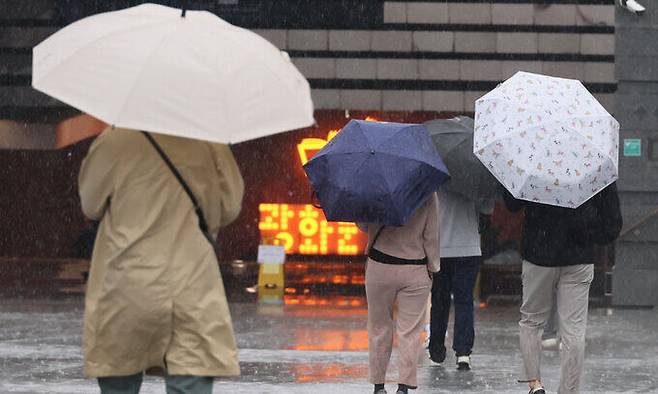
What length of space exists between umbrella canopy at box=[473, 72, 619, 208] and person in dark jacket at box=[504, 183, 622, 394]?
28 centimetres

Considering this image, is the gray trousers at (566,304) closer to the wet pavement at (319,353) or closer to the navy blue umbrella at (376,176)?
the navy blue umbrella at (376,176)

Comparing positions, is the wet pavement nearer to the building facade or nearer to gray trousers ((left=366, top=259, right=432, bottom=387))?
gray trousers ((left=366, top=259, right=432, bottom=387))

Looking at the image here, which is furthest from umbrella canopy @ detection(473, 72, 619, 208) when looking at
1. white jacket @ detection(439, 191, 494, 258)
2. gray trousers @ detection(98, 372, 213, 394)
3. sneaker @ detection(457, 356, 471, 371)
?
gray trousers @ detection(98, 372, 213, 394)

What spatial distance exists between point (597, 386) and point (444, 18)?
32.8 feet

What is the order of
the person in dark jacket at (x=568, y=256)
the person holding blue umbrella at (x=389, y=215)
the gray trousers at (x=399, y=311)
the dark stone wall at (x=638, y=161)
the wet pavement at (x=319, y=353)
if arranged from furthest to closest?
Result: the dark stone wall at (x=638, y=161)
the wet pavement at (x=319, y=353)
the gray trousers at (x=399, y=311)
the person holding blue umbrella at (x=389, y=215)
the person in dark jacket at (x=568, y=256)

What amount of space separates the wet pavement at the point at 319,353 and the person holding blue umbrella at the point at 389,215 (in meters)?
0.75

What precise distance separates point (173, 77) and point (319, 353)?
668cm

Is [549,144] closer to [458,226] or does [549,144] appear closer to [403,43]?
[458,226]

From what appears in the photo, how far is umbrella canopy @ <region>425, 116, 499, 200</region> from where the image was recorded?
10648mm

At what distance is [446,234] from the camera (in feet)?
35.7

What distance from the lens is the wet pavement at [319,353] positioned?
10.0 m

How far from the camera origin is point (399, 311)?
30.3ft

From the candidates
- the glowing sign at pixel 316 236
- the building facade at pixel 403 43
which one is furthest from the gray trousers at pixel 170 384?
the glowing sign at pixel 316 236

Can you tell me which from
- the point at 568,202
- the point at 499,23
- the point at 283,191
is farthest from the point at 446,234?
the point at 283,191
